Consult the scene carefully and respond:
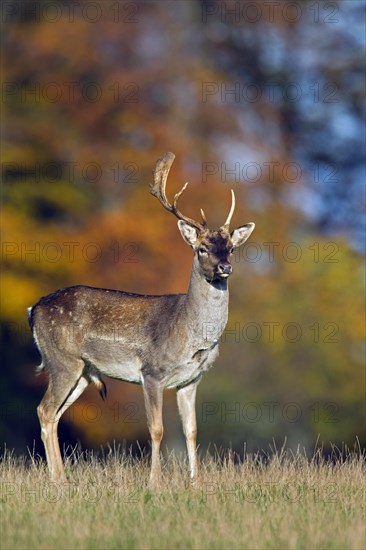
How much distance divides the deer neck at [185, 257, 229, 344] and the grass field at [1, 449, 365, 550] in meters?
1.08

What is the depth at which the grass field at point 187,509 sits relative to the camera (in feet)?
24.2

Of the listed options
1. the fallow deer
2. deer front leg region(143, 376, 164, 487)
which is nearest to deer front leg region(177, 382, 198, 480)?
the fallow deer

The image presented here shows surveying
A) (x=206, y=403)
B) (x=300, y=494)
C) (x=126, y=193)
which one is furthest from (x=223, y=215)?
(x=300, y=494)

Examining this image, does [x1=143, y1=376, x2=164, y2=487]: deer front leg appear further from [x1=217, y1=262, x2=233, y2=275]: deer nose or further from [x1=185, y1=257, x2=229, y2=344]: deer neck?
[x1=217, y1=262, x2=233, y2=275]: deer nose

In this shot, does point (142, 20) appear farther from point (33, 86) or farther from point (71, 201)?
point (71, 201)

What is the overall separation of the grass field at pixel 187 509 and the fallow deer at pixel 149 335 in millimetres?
453

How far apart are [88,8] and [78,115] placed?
6.75ft

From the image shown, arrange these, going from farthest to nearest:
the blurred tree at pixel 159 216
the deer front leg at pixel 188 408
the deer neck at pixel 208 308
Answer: the blurred tree at pixel 159 216 < the deer front leg at pixel 188 408 < the deer neck at pixel 208 308

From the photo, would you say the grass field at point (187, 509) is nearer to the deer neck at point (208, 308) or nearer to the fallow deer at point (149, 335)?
the fallow deer at point (149, 335)

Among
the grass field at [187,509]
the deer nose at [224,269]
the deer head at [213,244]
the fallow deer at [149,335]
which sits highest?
the deer head at [213,244]

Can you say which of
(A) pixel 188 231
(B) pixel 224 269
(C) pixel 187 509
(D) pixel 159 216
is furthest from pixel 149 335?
(D) pixel 159 216

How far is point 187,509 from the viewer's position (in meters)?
8.27

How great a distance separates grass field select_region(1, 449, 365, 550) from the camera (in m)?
7.38

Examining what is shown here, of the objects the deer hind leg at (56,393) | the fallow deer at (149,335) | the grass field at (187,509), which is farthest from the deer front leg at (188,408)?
the deer hind leg at (56,393)
